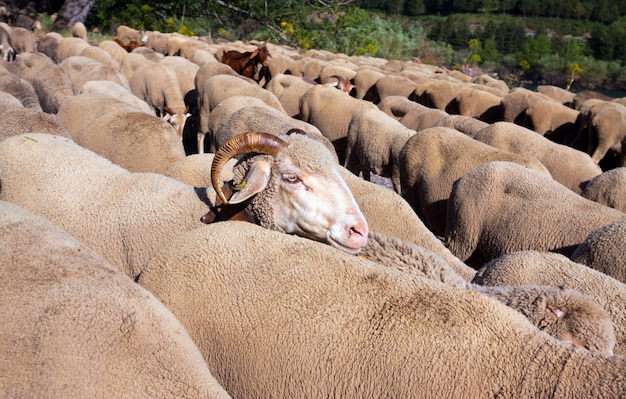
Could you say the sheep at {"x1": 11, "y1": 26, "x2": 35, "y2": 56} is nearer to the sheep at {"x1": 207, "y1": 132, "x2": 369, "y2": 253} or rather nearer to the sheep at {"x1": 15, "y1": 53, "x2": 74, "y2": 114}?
the sheep at {"x1": 15, "y1": 53, "x2": 74, "y2": 114}

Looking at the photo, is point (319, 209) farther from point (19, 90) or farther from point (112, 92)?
point (19, 90)

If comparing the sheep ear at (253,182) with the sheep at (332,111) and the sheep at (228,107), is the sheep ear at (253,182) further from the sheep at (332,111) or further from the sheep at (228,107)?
the sheep at (332,111)

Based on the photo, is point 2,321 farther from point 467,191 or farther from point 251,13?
point 251,13

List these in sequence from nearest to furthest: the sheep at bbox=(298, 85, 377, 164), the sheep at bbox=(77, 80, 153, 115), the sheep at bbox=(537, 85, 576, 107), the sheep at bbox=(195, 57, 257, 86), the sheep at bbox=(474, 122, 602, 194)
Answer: the sheep at bbox=(474, 122, 602, 194) → the sheep at bbox=(77, 80, 153, 115) → the sheep at bbox=(298, 85, 377, 164) → the sheep at bbox=(195, 57, 257, 86) → the sheep at bbox=(537, 85, 576, 107)

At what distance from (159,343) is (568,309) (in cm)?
151

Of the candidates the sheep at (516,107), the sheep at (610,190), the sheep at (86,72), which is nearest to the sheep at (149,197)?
the sheep at (610,190)

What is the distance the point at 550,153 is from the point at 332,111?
325 centimetres

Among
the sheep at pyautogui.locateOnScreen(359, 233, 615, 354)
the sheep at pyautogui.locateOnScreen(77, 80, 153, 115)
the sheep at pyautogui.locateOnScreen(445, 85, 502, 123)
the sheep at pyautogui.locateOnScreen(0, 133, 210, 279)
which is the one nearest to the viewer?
the sheep at pyautogui.locateOnScreen(359, 233, 615, 354)

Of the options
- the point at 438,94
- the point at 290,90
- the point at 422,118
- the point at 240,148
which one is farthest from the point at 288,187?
the point at 438,94

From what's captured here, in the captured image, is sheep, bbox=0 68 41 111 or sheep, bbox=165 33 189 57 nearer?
sheep, bbox=0 68 41 111

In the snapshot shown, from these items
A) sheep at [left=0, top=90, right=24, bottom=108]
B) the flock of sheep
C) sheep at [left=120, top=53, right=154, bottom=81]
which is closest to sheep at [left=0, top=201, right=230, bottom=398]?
the flock of sheep

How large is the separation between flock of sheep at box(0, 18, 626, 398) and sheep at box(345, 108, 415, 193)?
2.29 ft

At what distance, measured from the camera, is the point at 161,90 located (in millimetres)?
8891

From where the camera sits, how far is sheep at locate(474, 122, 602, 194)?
6.01 m
